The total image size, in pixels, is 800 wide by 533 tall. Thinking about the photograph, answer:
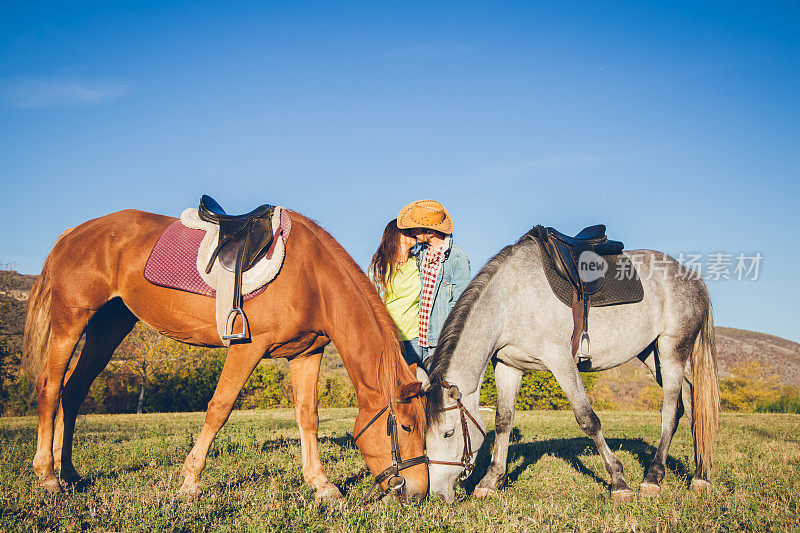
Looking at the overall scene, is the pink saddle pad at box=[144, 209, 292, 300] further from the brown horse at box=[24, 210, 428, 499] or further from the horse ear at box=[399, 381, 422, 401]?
the horse ear at box=[399, 381, 422, 401]

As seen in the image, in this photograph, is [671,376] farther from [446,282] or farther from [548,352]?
[446,282]

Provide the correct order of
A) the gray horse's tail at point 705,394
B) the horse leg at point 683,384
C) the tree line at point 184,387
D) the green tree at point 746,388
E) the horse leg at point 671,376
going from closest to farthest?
the gray horse's tail at point 705,394 < the horse leg at point 671,376 < the horse leg at point 683,384 < the tree line at point 184,387 < the green tree at point 746,388

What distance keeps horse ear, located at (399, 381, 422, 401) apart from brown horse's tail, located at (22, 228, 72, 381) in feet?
11.6

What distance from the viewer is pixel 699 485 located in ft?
15.4

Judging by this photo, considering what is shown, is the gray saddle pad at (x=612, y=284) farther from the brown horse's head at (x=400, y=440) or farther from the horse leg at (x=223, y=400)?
the horse leg at (x=223, y=400)

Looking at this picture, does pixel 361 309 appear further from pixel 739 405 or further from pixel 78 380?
pixel 739 405

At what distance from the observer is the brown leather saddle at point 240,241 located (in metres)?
3.95

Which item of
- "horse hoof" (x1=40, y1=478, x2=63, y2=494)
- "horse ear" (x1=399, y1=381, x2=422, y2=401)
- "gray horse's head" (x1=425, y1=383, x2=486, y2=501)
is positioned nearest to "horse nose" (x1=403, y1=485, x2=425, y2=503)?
"gray horse's head" (x1=425, y1=383, x2=486, y2=501)

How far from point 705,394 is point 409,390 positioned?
3628mm

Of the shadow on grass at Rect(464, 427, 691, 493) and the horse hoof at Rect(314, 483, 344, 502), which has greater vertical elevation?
the horse hoof at Rect(314, 483, 344, 502)

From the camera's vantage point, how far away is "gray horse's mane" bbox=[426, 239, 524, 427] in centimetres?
395

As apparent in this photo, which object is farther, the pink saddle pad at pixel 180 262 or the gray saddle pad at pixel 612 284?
the gray saddle pad at pixel 612 284

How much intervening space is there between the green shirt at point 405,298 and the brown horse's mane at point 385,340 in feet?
3.00

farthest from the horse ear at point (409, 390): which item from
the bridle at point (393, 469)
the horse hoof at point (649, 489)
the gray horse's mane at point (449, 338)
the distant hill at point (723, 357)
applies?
the distant hill at point (723, 357)
